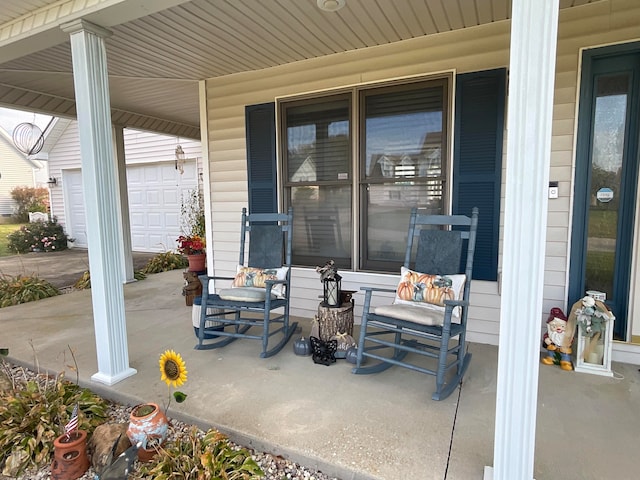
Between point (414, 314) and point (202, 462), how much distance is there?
1.43 metres

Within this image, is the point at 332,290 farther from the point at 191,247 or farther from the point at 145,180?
the point at 145,180

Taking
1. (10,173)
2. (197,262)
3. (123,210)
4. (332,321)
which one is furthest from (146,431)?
(10,173)

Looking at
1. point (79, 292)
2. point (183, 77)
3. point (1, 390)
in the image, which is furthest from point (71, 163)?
point (1, 390)

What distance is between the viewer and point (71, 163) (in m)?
9.38

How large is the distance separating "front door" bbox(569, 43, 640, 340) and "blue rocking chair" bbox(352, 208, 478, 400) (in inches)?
33.3

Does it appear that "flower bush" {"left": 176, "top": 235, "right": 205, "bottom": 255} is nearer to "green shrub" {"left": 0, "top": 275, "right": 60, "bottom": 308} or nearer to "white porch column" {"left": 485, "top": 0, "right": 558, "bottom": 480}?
"green shrub" {"left": 0, "top": 275, "right": 60, "bottom": 308}

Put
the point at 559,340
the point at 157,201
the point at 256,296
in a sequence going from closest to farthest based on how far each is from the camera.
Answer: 1. the point at 559,340
2. the point at 256,296
3. the point at 157,201

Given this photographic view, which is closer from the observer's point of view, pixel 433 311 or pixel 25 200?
pixel 433 311

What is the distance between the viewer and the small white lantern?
2455 mm

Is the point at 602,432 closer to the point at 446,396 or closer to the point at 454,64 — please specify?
the point at 446,396

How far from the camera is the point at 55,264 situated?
767cm

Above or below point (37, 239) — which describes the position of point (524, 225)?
above

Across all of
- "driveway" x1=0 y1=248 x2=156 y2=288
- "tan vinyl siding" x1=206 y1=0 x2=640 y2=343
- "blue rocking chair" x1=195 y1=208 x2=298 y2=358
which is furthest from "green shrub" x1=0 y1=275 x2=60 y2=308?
"blue rocking chair" x1=195 y1=208 x2=298 y2=358

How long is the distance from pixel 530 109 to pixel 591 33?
1.90 meters
